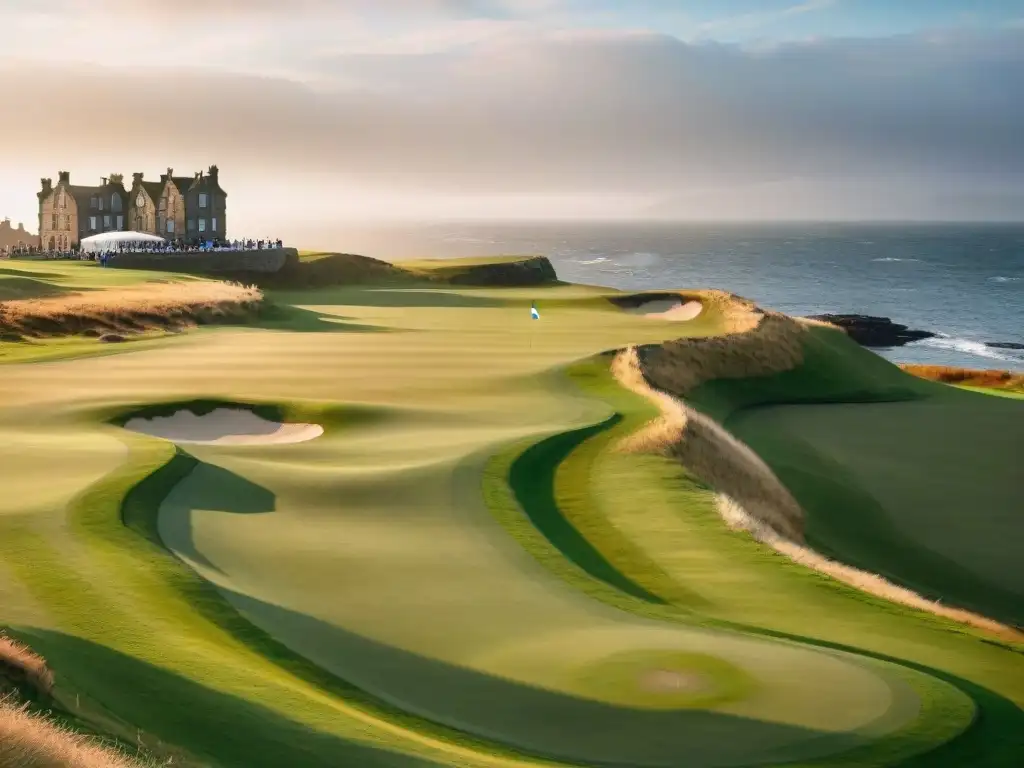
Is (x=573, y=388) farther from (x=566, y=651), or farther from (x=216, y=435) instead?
(x=566, y=651)

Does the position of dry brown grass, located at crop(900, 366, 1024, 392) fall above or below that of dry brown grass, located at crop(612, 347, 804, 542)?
below

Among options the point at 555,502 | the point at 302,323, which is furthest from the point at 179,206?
the point at 555,502

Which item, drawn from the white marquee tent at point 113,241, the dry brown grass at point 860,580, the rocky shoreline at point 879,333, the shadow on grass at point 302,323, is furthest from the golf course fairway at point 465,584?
the rocky shoreline at point 879,333

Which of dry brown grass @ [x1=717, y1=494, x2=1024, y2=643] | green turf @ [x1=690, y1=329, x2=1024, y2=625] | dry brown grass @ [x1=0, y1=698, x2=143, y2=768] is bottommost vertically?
green turf @ [x1=690, y1=329, x2=1024, y2=625]

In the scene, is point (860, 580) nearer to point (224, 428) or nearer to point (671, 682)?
point (671, 682)

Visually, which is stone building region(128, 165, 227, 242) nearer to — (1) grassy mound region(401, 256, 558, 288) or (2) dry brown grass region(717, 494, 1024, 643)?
(1) grassy mound region(401, 256, 558, 288)

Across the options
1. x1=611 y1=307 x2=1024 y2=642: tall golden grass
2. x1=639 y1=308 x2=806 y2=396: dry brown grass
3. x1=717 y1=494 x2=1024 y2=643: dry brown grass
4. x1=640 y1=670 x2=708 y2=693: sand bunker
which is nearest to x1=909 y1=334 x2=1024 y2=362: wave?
x1=611 y1=307 x2=1024 y2=642: tall golden grass

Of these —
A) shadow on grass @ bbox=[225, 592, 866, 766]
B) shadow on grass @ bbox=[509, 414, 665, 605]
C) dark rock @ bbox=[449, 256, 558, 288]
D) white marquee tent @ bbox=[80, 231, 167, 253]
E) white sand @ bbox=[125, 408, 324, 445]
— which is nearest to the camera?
shadow on grass @ bbox=[225, 592, 866, 766]

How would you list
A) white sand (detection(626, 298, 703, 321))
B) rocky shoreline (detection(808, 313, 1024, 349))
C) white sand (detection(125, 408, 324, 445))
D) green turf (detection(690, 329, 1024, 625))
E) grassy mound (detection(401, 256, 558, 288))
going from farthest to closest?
1. rocky shoreline (detection(808, 313, 1024, 349))
2. grassy mound (detection(401, 256, 558, 288))
3. white sand (detection(626, 298, 703, 321))
4. white sand (detection(125, 408, 324, 445))
5. green turf (detection(690, 329, 1024, 625))
